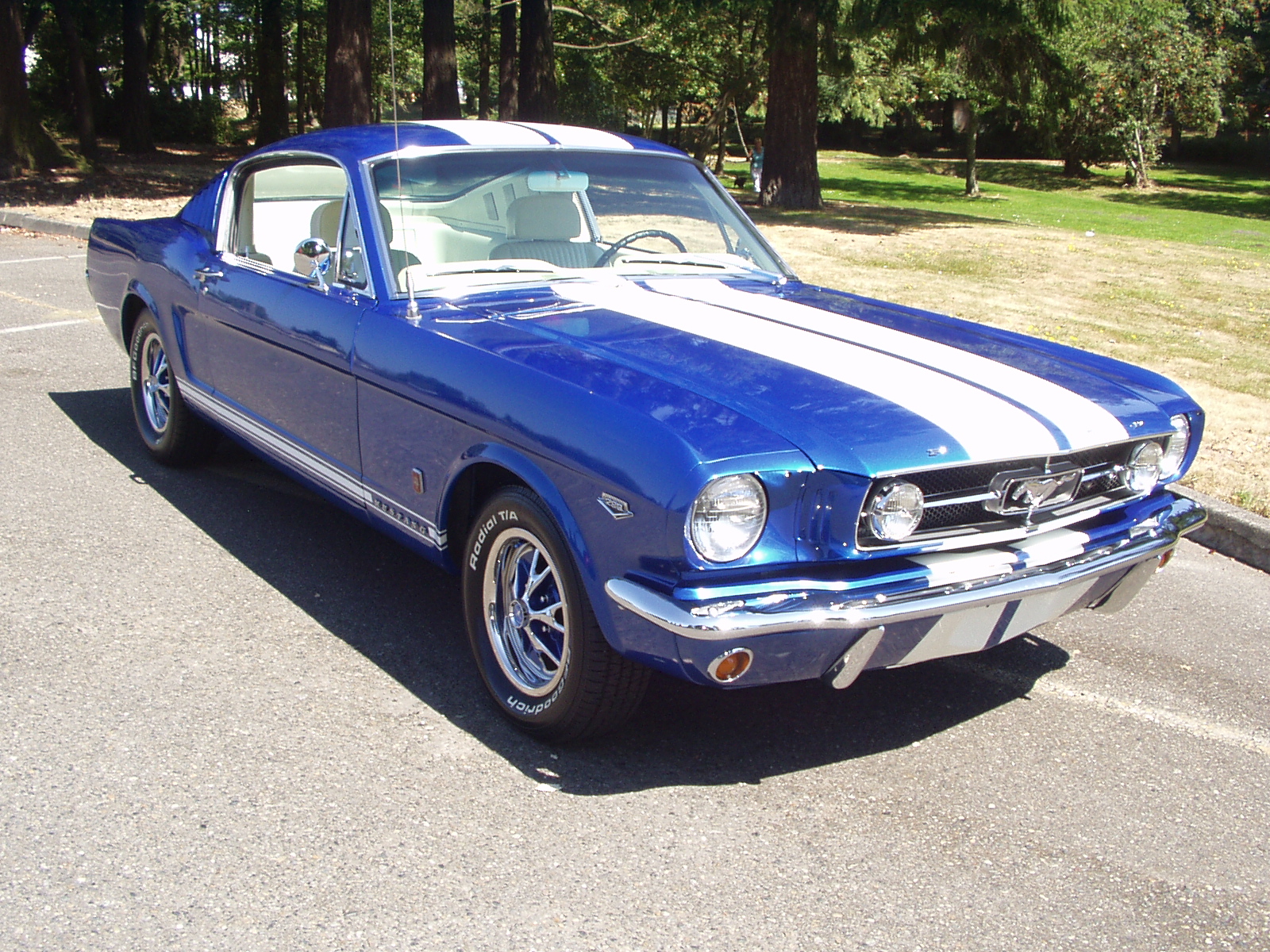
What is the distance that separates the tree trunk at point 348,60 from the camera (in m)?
16.9

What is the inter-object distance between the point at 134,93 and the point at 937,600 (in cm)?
2734

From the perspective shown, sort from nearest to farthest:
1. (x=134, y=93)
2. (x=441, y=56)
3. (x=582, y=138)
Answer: (x=582, y=138) → (x=441, y=56) → (x=134, y=93)

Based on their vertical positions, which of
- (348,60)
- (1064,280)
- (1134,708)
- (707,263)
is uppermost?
(348,60)

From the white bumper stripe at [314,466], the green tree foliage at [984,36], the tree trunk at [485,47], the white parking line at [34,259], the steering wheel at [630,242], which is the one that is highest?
the tree trunk at [485,47]

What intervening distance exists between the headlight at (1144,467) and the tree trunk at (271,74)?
983 inches

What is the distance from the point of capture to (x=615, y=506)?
9.55 ft

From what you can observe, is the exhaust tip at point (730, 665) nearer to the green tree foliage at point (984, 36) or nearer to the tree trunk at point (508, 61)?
the green tree foliage at point (984, 36)

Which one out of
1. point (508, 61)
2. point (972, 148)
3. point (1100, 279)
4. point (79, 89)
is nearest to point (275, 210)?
point (1100, 279)

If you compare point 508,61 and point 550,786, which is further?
point 508,61

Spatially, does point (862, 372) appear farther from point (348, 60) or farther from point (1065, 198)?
point (1065, 198)

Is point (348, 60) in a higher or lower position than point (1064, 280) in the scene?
higher

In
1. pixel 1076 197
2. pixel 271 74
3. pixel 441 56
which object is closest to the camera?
pixel 441 56

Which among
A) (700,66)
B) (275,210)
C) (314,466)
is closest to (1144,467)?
(314,466)

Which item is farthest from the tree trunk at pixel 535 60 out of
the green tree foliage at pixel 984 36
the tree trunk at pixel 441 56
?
the green tree foliage at pixel 984 36
